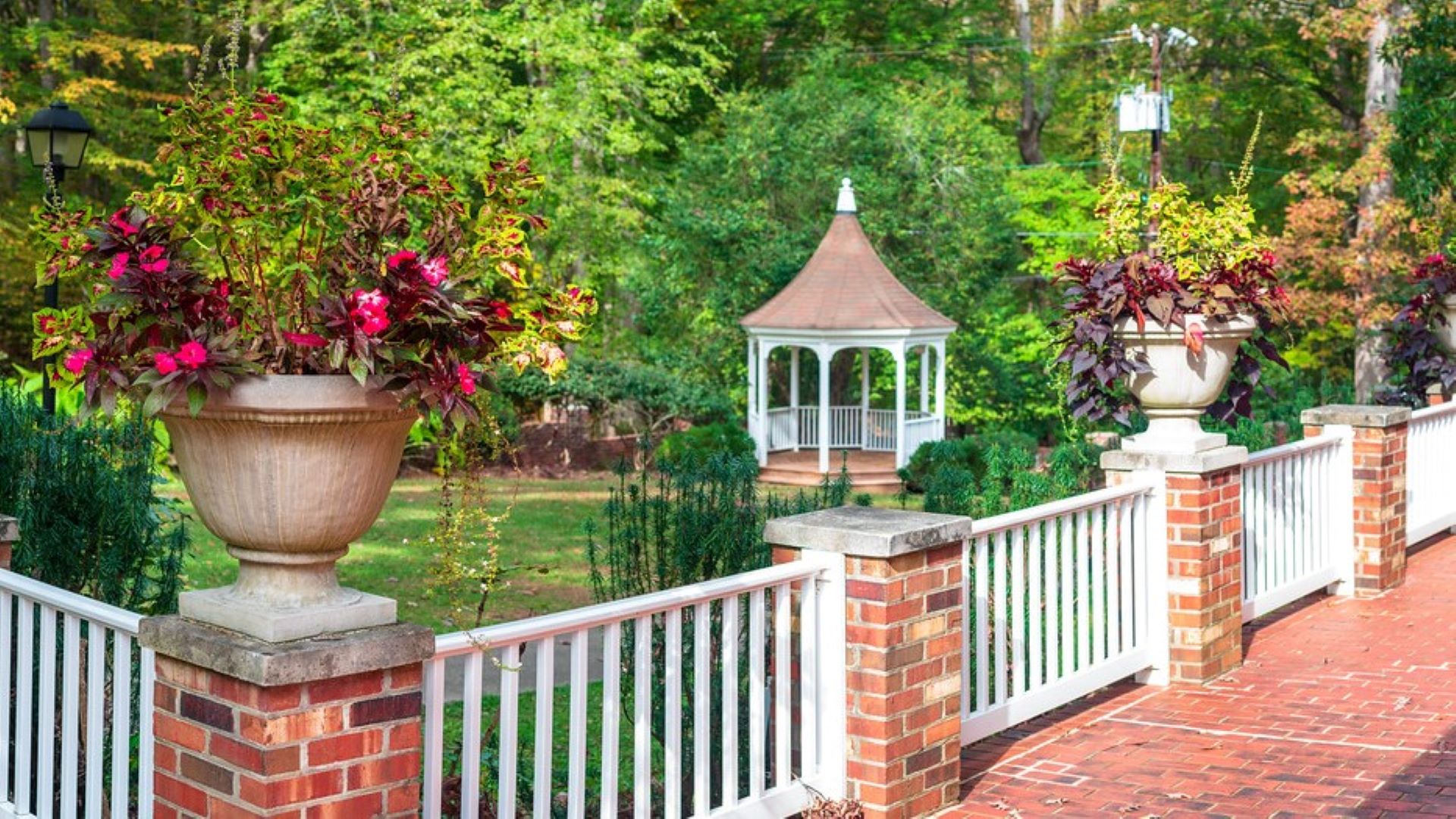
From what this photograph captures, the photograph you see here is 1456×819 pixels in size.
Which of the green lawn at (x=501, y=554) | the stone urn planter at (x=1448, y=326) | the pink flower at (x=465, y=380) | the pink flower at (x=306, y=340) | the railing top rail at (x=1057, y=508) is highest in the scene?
the stone urn planter at (x=1448, y=326)

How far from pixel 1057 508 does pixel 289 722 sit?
12.6 feet

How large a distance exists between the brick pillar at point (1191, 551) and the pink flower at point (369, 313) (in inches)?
186

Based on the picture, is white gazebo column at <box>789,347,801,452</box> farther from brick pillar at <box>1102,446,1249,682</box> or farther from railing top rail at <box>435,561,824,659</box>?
railing top rail at <box>435,561,824,659</box>

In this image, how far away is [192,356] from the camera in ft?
11.7

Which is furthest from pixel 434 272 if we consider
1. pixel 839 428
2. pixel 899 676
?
pixel 839 428

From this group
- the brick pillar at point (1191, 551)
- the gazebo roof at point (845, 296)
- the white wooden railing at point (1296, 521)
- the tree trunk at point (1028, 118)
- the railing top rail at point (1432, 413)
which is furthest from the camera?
the tree trunk at point (1028, 118)

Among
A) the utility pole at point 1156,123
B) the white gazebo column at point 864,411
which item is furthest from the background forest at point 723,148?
the utility pole at point 1156,123

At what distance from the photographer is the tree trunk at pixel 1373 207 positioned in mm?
24141

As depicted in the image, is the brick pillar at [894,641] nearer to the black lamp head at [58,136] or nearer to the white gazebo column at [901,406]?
the black lamp head at [58,136]

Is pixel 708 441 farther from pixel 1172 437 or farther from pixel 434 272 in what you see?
pixel 434 272

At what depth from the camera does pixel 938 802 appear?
5.74 m

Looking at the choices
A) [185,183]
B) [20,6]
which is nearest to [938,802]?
[185,183]

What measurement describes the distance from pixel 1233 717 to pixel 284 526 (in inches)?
182

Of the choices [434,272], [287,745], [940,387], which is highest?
[940,387]
